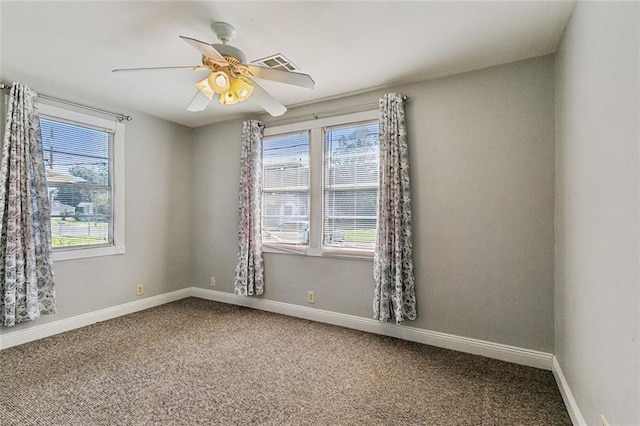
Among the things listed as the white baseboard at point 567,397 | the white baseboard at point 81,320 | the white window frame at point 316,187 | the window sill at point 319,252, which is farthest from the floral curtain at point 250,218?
the white baseboard at point 567,397

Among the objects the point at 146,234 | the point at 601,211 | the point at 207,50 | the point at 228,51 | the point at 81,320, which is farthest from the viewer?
the point at 146,234

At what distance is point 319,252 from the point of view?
361cm

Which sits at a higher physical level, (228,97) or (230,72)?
(230,72)

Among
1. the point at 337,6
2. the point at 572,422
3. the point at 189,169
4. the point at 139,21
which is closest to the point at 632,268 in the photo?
the point at 572,422

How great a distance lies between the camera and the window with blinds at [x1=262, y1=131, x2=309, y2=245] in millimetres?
3766

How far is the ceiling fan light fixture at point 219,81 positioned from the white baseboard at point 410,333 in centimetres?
254

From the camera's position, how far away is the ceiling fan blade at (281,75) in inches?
83.2

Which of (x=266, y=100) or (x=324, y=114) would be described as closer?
(x=266, y=100)

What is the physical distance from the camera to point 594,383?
1.55 meters

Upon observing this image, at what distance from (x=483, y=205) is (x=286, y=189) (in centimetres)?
220

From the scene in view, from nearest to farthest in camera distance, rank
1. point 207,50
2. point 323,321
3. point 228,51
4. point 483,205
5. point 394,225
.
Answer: point 207,50 → point 228,51 → point 483,205 → point 394,225 → point 323,321

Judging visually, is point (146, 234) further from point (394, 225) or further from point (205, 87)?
point (394, 225)

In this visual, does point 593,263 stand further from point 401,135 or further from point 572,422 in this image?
point 401,135

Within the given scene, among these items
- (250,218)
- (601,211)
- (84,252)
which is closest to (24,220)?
(84,252)
